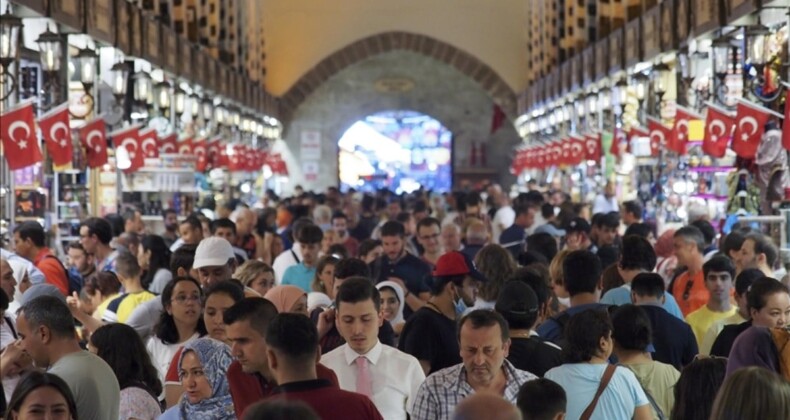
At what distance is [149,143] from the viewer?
19.6m

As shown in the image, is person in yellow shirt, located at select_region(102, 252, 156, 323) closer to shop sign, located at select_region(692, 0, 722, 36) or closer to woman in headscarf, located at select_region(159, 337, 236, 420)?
woman in headscarf, located at select_region(159, 337, 236, 420)

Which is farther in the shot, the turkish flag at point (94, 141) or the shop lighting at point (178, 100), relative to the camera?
the shop lighting at point (178, 100)

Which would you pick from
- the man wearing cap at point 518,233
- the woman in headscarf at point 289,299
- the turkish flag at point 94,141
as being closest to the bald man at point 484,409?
the woman in headscarf at point 289,299

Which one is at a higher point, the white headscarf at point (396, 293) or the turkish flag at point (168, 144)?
the turkish flag at point (168, 144)

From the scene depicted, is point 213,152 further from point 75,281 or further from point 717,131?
point 75,281

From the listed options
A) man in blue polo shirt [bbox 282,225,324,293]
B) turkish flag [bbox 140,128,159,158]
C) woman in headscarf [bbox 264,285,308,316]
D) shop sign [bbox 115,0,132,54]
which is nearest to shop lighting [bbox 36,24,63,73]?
shop sign [bbox 115,0,132,54]

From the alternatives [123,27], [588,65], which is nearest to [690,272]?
[123,27]

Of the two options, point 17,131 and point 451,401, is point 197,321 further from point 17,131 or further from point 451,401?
point 17,131

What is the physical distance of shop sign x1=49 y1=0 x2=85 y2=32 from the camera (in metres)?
15.7

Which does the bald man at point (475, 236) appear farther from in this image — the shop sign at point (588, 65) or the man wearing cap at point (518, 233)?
the shop sign at point (588, 65)

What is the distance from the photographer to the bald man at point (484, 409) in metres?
3.55

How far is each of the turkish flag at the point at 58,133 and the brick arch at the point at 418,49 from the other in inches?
1163

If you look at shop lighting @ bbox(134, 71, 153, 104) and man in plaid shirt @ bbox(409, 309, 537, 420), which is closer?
man in plaid shirt @ bbox(409, 309, 537, 420)

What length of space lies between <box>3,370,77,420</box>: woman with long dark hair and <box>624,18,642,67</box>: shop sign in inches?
665
